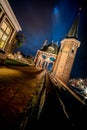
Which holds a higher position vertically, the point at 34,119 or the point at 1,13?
the point at 1,13

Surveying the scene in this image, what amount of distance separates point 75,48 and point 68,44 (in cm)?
270

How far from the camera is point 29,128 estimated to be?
64.6 inches

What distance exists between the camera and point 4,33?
378 inches

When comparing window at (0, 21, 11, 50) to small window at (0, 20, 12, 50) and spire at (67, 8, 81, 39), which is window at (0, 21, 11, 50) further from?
spire at (67, 8, 81, 39)

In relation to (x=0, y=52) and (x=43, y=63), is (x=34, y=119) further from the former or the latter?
(x=43, y=63)

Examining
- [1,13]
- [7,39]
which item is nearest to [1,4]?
[1,13]

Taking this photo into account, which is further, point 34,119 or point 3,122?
point 34,119

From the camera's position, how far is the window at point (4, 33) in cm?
917

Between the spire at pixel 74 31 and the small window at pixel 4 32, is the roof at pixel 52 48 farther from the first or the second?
the small window at pixel 4 32

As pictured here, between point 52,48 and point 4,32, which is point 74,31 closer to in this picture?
point 52,48

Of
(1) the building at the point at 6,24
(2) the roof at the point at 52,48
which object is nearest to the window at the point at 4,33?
(1) the building at the point at 6,24

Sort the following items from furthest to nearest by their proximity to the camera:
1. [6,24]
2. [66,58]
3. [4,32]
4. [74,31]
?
[74,31] < [66,58] < [4,32] < [6,24]

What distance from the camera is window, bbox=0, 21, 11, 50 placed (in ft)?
30.1

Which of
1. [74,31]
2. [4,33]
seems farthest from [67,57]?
[4,33]
